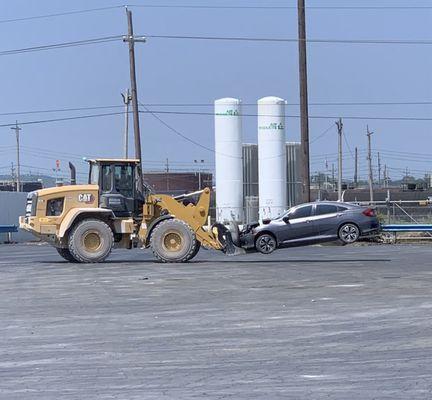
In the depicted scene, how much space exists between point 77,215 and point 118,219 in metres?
1.26

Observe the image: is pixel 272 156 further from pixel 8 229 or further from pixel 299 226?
pixel 299 226

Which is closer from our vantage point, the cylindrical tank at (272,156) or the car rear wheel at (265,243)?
the car rear wheel at (265,243)

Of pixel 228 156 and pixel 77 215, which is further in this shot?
pixel 228 156

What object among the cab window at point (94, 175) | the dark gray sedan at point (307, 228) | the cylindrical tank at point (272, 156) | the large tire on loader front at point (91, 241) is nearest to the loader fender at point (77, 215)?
the large tire on loader front at point (91, 241)

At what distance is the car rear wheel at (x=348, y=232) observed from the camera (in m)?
28.5

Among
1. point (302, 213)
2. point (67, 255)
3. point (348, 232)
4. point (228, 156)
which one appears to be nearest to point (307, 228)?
point (302, 213)

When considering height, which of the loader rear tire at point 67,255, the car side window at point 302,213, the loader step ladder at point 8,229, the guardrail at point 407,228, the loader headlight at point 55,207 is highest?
the loader headlight at point 55,207

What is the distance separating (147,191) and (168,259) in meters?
2.95

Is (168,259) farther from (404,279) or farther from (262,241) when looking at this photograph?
(404,279)

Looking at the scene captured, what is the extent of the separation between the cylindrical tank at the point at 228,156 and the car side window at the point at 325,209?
17.5 metres

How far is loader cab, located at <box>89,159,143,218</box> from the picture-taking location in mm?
25422

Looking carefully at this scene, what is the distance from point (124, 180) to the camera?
25.7 metres

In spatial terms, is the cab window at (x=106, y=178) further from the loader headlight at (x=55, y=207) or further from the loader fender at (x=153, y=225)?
the loader fender at (x=153, y=225)

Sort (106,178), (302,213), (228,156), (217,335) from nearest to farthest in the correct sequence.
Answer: (217,335) → (106,178) → (302,213) → (228,156)
